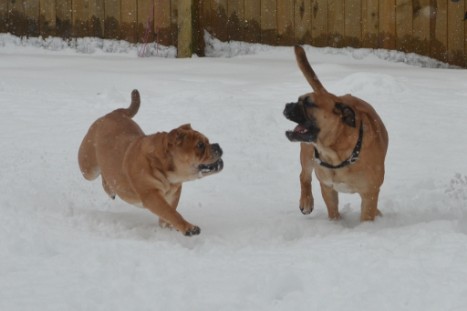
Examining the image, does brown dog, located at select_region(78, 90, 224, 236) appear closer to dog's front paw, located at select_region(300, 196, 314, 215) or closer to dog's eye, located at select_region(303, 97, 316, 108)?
dog's eye, located at select_region(303, 97, 316, 108)

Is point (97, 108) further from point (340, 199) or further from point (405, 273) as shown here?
point (405, 273)

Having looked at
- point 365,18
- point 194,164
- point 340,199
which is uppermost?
point 365,18

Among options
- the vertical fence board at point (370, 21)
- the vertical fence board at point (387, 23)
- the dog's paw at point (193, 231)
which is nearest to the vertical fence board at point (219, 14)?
the vertical fence board at point (370, 21)

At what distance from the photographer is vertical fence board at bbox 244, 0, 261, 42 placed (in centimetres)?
1287

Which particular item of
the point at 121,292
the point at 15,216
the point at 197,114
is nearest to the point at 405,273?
the point at 121,292

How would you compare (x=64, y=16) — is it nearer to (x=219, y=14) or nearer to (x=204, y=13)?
(x=204, y=13)

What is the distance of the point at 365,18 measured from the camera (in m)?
12.8

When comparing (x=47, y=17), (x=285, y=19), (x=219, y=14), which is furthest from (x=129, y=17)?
(x=285, y=19)

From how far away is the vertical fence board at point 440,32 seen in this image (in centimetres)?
1258

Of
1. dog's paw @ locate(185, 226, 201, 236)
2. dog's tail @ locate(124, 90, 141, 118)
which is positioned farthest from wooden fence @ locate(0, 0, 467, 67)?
dog's paw @ locate(185, 226, 201, 236)

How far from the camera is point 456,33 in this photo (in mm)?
12625

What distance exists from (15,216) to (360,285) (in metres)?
2.56

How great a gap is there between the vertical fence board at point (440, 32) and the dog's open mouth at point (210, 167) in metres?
7.41

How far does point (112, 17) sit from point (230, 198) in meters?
6.25
